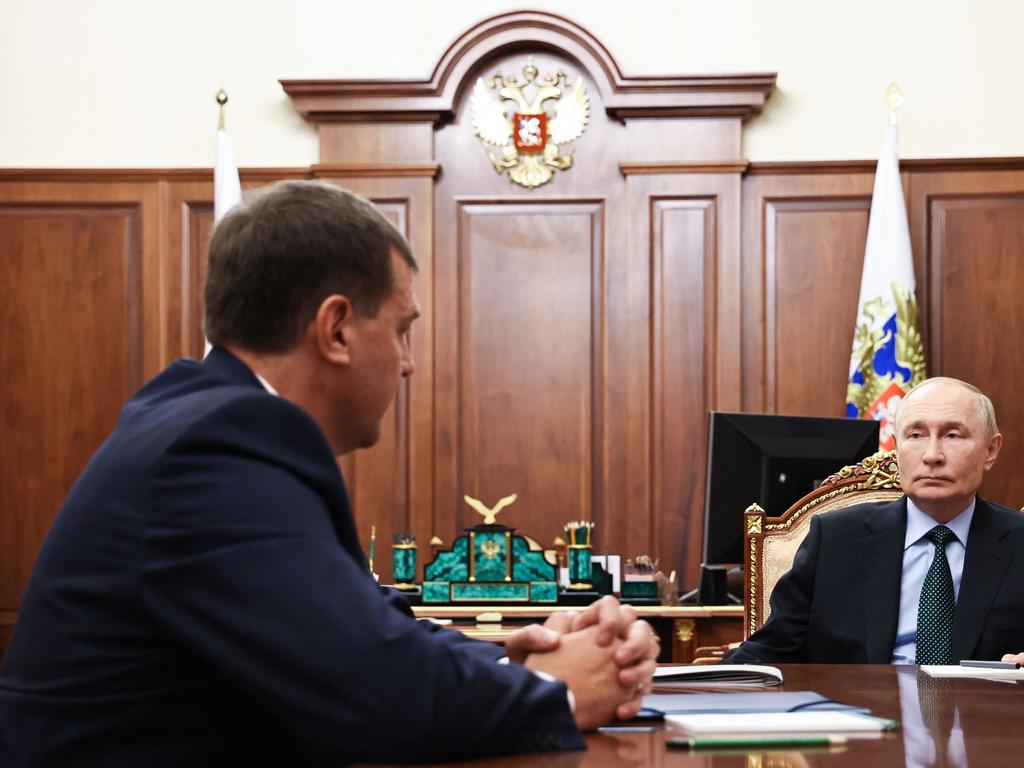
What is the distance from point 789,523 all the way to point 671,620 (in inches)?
56.8

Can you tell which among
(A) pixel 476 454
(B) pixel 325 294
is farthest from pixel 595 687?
(A) pixel 476 454

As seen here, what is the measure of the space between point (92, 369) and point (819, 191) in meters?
3.91

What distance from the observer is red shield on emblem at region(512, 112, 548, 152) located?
704 centimetres

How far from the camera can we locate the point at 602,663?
1.75 m

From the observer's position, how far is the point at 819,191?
275 inches

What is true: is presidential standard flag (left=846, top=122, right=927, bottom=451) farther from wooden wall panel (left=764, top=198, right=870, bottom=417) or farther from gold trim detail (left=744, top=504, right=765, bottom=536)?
gold trim detail (left=744, top=504, right=765, bottom=536)

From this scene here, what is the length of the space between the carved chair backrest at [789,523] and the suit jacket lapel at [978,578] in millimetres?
466

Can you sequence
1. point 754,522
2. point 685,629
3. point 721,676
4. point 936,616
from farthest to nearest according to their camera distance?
1. point 685,629
2. point 754,522
3. point 936,616
4. point 721,676

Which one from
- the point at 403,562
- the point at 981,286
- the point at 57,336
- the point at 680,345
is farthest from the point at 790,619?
the point at 57,336

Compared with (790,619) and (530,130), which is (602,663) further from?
(530,130)

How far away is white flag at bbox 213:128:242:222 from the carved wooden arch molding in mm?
427

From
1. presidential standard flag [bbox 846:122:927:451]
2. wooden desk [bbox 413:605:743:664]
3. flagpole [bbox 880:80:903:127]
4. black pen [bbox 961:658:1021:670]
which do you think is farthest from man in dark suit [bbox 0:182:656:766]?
flagpole [bbox 880:80:903:127]

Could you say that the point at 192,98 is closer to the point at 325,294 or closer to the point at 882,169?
the point at 882,169

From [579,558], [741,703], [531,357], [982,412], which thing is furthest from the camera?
[531,357]
